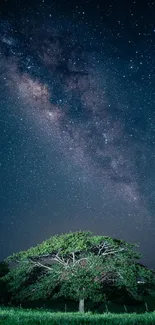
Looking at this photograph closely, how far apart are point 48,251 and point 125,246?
21.6 feet

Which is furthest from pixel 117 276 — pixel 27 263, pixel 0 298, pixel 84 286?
pixel 0 298

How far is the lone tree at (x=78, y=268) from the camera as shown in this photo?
23.0 meters

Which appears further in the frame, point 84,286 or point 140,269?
point 140,269

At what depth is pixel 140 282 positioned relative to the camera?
2622 cm

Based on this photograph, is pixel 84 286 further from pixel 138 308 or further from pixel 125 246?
pixel 138 308

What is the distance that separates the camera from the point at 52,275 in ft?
81.6

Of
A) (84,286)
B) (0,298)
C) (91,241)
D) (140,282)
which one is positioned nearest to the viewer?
(84,286)

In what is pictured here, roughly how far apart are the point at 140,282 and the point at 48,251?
29.5ft

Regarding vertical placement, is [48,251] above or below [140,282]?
above

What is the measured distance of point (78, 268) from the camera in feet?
77.6

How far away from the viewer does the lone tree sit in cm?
2305

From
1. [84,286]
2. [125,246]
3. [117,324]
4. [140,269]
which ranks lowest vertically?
[117,324]

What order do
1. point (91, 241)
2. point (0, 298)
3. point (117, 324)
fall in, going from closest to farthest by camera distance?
point (117, 324) < point (91, 241) < point (0, 298)

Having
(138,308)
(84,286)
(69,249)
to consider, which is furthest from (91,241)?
(138,308)
